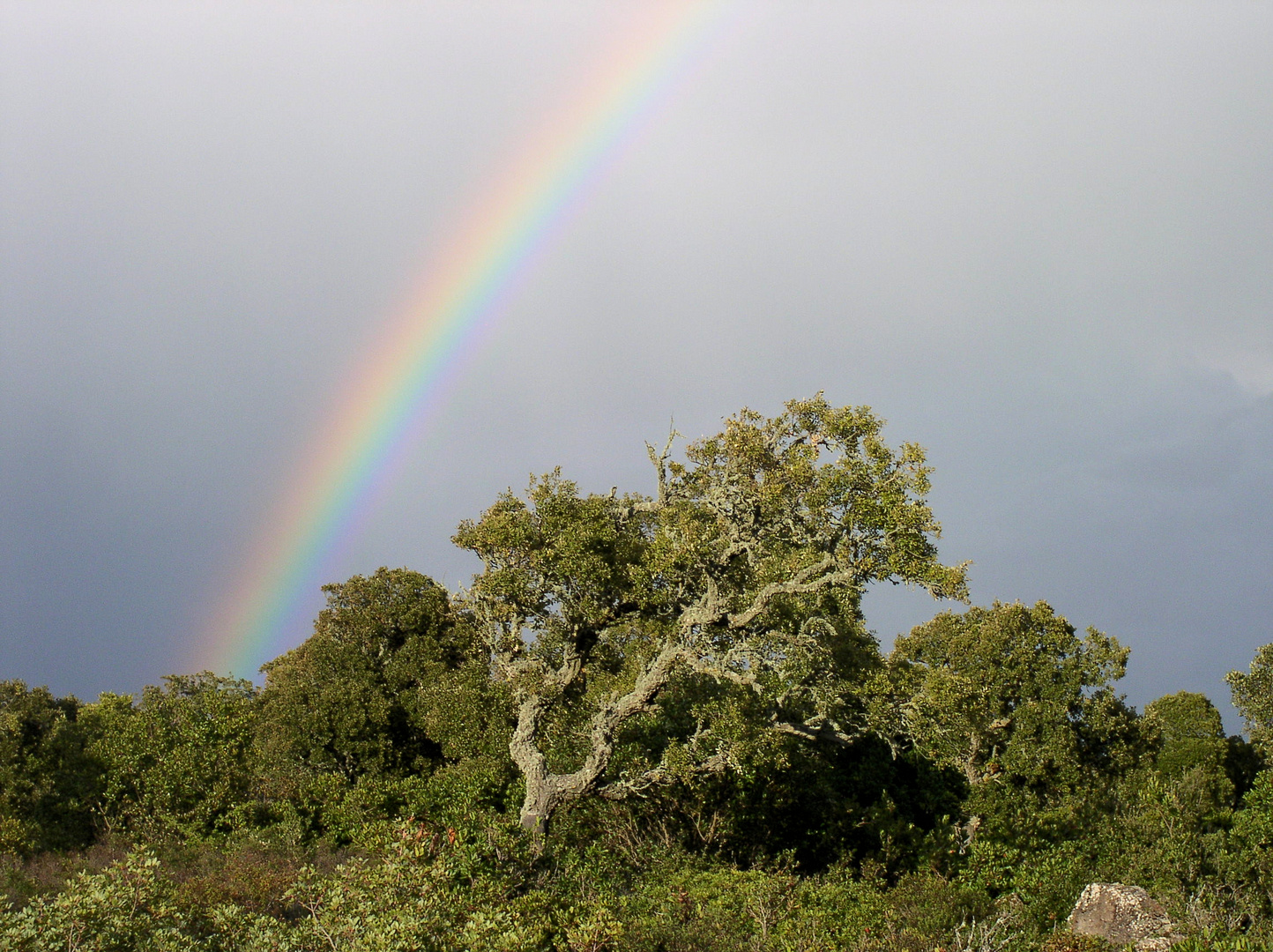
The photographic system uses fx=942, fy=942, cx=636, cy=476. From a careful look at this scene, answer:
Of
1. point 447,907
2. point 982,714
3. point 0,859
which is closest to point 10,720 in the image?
point 0,859

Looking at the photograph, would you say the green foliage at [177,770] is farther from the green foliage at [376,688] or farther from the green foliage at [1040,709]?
the green foliage at [1040,709]

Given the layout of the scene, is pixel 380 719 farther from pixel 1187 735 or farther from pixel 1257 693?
pixel 1187 735

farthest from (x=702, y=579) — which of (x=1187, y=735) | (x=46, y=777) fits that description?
(x=1187, y=735)

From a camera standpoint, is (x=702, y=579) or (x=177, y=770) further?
(x=177, y=770)

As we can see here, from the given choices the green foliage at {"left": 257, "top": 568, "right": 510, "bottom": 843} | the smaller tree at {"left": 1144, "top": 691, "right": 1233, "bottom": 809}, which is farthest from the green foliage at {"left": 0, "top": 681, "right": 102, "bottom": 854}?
the smaller tree at {"left": 1144, "top": 691, "right": 1233, "bottom": 809}

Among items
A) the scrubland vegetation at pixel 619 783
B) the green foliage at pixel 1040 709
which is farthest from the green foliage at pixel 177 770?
the green foliage at pixel 1040 709

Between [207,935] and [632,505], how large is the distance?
12.8 metres

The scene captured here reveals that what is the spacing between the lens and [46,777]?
27969 mm

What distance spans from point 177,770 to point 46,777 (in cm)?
415

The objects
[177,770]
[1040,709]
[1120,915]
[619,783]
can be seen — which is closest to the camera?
[1120,915]

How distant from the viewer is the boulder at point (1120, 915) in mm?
15102

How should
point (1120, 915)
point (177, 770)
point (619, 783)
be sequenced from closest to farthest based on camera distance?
point (1120, 915) < point (619, 783) < point (177, 770)

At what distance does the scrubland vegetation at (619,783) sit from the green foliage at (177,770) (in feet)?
0.34

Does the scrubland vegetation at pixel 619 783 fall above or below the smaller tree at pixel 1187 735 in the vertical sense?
above
